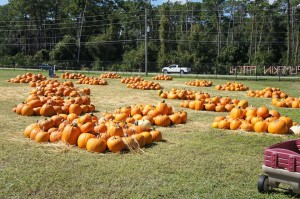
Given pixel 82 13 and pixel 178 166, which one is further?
pixel 82 13

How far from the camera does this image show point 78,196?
456cm

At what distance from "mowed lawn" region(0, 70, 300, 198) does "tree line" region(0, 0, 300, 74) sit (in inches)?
1737

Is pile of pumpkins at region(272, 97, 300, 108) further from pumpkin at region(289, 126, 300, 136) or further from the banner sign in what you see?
the banner sign

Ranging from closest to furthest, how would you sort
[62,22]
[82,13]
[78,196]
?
[78,196] < [82,13] < [62,22]

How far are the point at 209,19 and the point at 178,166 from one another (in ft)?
259

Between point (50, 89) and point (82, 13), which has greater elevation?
point (82, 13)

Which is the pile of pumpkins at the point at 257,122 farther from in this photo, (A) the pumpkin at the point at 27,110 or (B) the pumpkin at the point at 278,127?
(A) the pumpkin at the point at 27,110

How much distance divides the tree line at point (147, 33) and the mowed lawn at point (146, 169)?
4413 cm

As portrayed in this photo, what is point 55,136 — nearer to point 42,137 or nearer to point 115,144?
point 42,137

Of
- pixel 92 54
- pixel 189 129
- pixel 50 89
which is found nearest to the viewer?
pixel 189 129

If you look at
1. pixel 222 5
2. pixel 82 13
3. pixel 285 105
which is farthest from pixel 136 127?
pixel 222 5

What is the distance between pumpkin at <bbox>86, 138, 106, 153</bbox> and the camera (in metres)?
6.58

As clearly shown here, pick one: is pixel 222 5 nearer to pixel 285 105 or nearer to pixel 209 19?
pixel 209 19

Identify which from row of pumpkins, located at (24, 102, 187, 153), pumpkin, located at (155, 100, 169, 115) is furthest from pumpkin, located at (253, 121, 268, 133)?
pumpkin, located at (155, 100, 169, 115)
